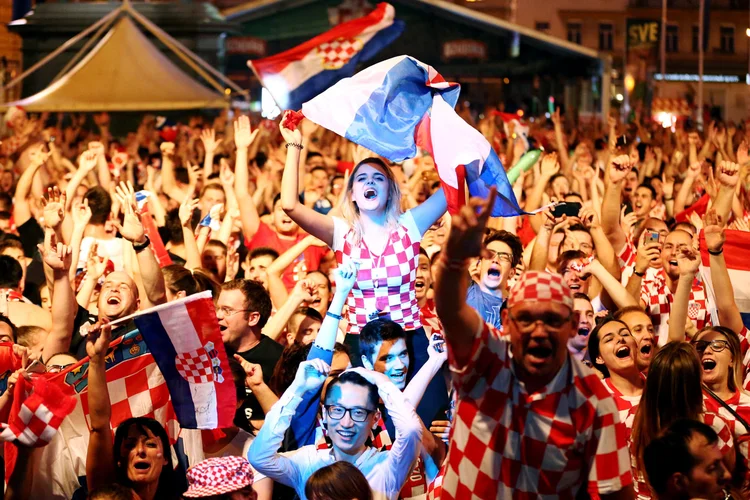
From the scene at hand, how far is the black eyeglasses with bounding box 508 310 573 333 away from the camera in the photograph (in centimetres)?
416

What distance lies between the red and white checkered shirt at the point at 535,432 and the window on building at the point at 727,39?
70633mm

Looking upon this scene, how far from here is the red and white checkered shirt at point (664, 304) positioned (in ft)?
26.2

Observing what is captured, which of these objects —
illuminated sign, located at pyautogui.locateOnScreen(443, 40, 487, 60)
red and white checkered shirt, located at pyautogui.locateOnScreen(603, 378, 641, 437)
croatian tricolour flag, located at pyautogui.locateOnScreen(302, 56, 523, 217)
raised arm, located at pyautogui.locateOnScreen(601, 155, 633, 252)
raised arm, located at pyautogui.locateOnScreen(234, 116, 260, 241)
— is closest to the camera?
red and white checkered shirt, located at pyautogui.locateOnScreen(603, 378, 641, 437)

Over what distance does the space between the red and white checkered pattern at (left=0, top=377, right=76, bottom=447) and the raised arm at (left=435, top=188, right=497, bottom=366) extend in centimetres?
206

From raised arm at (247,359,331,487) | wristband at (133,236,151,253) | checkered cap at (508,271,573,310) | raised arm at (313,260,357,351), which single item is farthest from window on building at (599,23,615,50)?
checkered cap at (508,271,573,310)

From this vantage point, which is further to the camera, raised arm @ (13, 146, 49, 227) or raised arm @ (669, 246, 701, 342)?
raised arm @ (13, 146, 49, 227)

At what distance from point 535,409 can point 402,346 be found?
6.11 feet

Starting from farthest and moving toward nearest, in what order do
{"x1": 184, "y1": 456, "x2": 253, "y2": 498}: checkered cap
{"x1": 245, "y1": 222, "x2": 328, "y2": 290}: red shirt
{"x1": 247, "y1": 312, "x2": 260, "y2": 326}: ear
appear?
{"x1": 245, "y1": 222, "x2": 328, "y2": 290}: red shirt
{"x1": 247, "y1": 312, "x2": 260, "y2": 326}: ear
{"x1": 184, "y1": 456, "x2": 253, "y2": 498}: checkered cap

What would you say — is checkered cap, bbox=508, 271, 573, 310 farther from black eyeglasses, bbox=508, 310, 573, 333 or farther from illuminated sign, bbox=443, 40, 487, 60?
illuminated sign, bbox=443, 40, 487, 60

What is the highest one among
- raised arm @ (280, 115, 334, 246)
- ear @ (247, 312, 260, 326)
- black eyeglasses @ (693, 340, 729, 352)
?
raised arm @ (280, 115, 334, 246)

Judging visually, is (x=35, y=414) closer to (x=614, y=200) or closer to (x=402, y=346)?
(x=402, y=346)

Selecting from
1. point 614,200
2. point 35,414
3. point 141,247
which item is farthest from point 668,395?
point 614,200

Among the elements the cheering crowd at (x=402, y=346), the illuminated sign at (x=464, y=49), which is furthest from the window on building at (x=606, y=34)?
the cheering crowd at (x=402, y=346)

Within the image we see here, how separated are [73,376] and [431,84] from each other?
106 inches
